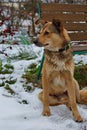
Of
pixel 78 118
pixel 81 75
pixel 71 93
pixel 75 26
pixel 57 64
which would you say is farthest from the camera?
pixel 75 26

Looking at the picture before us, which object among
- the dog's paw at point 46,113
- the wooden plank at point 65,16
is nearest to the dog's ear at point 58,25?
the dog's paw at point 46,113

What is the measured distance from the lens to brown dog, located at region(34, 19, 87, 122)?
489cm

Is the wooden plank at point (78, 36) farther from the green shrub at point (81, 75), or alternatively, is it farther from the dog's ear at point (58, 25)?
the dog's ear at point (58, 25)

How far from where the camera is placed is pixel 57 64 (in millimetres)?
4984

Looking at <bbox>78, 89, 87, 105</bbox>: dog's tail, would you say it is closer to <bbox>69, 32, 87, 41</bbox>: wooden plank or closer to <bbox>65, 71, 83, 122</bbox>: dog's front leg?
<bbox>65, 71, 83, 122</bbox>: dog's front leg

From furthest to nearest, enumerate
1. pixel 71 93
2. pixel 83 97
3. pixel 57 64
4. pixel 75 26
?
pixel 75 26, pixel 83 97, pixel 71 93, pixel 57 64

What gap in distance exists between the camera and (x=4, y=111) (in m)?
5.10

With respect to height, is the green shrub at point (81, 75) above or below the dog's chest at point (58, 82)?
below

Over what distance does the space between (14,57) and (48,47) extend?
11.6 ft

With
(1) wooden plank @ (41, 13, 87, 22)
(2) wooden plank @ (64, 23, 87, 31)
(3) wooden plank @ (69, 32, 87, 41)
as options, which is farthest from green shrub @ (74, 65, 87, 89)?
(1) wooden plank @ (41, 13, 87, 22)

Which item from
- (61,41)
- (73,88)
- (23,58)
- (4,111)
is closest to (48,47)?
(61,41)

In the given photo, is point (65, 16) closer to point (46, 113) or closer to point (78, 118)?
point (46, 113)

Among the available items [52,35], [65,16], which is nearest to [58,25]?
[52,35]

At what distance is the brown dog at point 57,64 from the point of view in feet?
16.1
